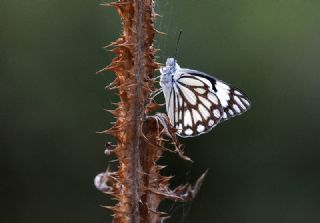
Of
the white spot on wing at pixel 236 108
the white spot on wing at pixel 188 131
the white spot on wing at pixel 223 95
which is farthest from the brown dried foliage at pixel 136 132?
the white spot on wing at pixel 223 95

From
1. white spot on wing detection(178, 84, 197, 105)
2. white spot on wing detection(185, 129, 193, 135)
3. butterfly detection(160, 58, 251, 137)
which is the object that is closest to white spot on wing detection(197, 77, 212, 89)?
butterfly detection(160, 58, 251, 137)

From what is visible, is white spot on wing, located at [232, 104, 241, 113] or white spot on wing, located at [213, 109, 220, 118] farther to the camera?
white spot on wing, located at [213, 109, 220, 118]

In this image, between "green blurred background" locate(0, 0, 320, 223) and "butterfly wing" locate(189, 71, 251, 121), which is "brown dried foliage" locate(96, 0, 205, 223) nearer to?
"butterfly wing" locate(189, 71, 251, 121)

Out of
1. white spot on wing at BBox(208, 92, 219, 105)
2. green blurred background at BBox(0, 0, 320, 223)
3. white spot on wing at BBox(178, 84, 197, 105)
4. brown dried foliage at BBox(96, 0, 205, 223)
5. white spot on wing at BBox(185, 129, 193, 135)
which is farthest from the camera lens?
green blurred background at BBox(0, 0, 320, 223)
